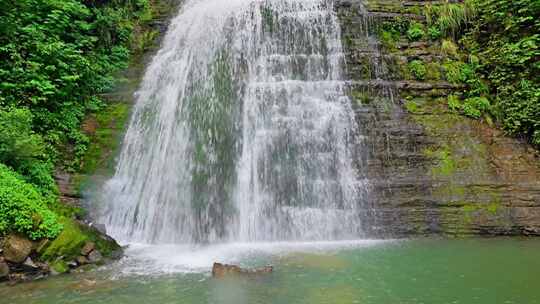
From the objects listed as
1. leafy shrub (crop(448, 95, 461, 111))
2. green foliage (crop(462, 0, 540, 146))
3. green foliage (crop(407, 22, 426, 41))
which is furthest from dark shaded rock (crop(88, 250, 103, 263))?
green foliage (crop(407, 22, 426, 41))

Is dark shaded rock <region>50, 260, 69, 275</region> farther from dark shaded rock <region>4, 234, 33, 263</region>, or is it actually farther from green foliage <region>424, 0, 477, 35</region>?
green foliage <region>424, 0, 477, 35</region>

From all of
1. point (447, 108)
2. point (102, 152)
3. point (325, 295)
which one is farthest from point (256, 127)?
point (325, 295)

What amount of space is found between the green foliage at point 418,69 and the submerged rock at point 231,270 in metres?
6.94

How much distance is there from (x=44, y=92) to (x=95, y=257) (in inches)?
176

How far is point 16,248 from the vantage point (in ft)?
22.1

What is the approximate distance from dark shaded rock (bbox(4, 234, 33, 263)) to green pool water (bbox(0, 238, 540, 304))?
0.52 meters

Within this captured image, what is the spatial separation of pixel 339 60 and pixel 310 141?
267cm

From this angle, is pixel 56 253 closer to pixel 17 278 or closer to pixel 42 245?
pixel 42 245

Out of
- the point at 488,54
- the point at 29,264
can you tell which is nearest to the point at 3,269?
the point at 29,264

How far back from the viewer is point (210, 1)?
48.9ft

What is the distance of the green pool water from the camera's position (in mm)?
5539

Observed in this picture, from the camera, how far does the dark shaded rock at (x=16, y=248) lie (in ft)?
21.9

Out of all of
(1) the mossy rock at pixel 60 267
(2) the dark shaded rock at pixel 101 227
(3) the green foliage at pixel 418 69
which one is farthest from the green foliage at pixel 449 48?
(1) the mossy rock at pixel 60 267

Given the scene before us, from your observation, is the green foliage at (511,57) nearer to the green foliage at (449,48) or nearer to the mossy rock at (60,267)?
the green foliage at (449,48)
